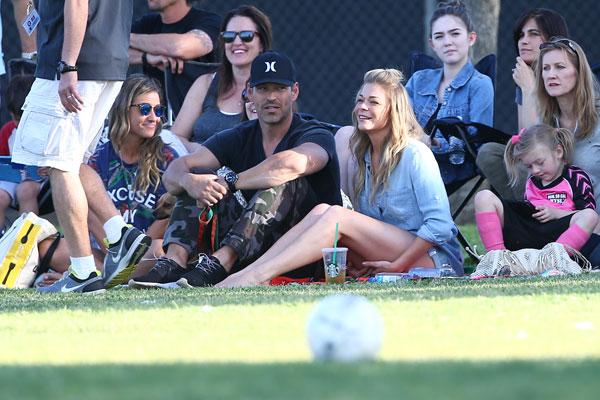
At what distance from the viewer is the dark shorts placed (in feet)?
23.0

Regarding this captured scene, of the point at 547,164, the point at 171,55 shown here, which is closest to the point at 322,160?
the point at 547,164

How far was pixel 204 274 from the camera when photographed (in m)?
6.66

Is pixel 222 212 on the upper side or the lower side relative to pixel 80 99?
→ lower

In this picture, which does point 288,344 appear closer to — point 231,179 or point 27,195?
point 231,179

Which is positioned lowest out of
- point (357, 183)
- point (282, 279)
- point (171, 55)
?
point (282, 279)

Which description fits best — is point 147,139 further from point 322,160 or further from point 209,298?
point 209,298

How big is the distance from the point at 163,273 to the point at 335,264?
0.94 meters

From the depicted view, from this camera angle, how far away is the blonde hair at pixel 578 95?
7320mm

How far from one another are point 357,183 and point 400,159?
0.33 meters

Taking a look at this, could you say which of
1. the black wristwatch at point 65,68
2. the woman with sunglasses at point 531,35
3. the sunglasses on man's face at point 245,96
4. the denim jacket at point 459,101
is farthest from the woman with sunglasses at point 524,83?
the black wristwatch at point 65,68

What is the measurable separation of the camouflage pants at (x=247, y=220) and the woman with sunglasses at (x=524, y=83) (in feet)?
4.08

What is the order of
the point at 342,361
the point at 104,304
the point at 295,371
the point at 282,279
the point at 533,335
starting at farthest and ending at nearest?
the point at 282,279, the point at 104,304, the point at 533,335, the point at 342,361, the point at 295,371

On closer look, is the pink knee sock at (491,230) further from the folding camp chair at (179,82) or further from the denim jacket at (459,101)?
the folding camp chair at (179,82)

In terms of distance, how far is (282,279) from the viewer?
6840mm
